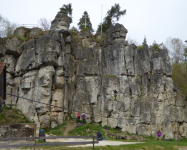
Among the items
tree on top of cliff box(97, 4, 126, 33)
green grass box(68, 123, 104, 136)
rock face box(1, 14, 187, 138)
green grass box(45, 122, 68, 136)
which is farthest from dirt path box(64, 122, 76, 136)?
tree on top of cliff box(97, 4, 126, 33)

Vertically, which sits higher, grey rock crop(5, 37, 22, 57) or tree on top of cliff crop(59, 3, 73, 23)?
tree on top of cliff crop(59, 3, 73, 23)

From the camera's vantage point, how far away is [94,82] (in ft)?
94.8

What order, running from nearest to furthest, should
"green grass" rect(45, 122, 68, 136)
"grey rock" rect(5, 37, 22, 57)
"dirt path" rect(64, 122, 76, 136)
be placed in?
"green grass" rect(45, 122, 68, 136), "dirt path" rect(64, 122, 76, 136), "grey rock" rect(5, 37, 22, 57)

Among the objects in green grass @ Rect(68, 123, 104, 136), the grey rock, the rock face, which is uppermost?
the grey rock

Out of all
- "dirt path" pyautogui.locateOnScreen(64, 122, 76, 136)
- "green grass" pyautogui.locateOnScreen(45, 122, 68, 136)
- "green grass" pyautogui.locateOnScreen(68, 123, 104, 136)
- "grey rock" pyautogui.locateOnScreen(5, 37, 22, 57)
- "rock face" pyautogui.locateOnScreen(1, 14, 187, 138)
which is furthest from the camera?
"grey rock" pyautogui.locateOnScreen(5, 37, 22, 57)

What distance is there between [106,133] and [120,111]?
4365 millimetres

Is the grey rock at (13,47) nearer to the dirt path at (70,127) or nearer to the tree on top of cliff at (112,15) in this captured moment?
the dirt path at (70,127)

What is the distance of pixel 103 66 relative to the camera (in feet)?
100

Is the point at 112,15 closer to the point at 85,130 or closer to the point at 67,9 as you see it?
the point at 67,9

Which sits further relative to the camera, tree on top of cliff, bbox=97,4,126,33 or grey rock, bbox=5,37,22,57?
tree on top of cliff, bbox=97,4,126,33

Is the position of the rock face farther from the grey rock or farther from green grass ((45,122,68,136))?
green grass ((45,122,68,136))

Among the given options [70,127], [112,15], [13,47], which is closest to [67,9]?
[112,15]

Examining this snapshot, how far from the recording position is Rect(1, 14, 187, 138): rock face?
25094 mm

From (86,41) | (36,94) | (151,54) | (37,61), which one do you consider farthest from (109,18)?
(36,94)
